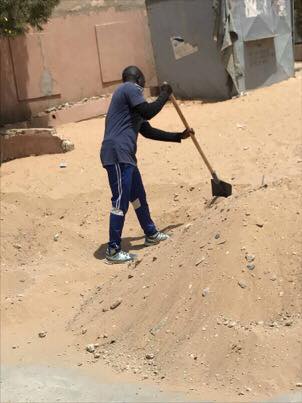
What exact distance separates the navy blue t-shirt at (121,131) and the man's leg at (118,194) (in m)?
0.07

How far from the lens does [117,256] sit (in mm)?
6648

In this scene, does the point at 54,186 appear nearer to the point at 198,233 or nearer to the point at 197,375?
the point at 198,233

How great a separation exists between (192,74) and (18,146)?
3292 millimetres

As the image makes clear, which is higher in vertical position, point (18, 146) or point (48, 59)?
point (48, 59)

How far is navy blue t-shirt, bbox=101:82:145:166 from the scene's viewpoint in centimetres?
651

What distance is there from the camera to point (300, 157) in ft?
26.7

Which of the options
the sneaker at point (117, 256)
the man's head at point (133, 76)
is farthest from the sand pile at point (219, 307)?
the man's head at point (133, 76)

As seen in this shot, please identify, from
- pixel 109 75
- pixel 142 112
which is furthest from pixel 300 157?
pixel 109 75

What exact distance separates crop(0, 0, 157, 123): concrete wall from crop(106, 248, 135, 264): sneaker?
5061 millimetres

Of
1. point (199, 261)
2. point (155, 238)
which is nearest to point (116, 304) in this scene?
point (199, 261)

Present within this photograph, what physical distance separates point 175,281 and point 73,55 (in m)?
7.35

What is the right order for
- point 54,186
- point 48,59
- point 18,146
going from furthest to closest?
1. point 48,59
2. point 18,146
3. point 54,186

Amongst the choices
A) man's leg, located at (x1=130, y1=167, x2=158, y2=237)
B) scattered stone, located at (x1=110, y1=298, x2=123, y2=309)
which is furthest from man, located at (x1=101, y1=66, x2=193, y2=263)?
scattered stone, located at (x1=110, y1=298, x2=123, y2=309)

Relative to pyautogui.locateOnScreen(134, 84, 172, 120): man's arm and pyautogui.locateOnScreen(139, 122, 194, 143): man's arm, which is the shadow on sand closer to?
pyautogui.locateOnScreen(139, 122, 194, 143): man's arm
